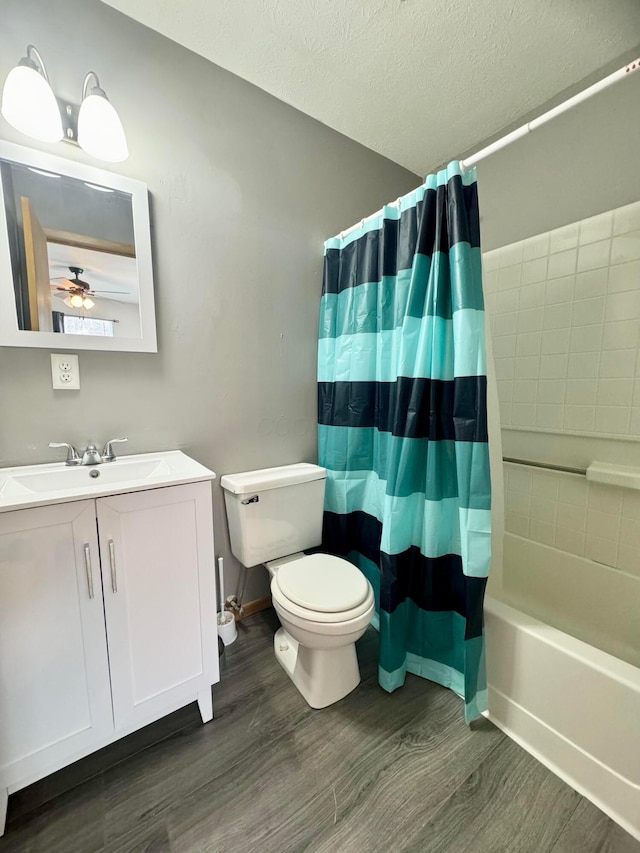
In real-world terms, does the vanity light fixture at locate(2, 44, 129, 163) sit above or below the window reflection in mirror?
above

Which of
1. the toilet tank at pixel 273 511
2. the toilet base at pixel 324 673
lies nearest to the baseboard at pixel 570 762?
the toilet base at pixel 324 673

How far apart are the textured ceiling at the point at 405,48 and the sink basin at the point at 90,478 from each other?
1.60m

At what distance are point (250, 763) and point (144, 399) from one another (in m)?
1.29

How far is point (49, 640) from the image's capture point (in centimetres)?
91

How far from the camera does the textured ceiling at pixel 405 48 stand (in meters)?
1.21

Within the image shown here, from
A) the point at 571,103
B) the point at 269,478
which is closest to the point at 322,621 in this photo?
the point at 269,478

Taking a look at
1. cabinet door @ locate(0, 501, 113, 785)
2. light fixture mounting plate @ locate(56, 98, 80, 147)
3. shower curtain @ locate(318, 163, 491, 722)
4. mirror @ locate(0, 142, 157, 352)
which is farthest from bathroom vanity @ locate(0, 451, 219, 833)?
light fixture mounting plate @ locate(56, 98, 80, 147)

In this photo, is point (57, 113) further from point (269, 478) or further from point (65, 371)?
point (269, 478)

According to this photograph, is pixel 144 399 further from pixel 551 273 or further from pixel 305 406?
pixel 551 273

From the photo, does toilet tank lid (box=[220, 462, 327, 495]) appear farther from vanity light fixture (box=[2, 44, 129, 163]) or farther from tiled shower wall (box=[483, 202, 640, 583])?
vanity light fixture (box=[2, 44, 129, 163])

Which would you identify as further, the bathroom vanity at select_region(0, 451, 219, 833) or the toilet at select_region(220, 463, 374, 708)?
the toilet at select_region(220, 463, 374, 708)

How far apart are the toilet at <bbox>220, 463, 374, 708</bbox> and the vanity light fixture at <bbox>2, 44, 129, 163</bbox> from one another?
1.29 m

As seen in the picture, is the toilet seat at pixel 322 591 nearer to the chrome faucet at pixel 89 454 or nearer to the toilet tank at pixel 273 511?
the toilet tank at pixel 273 511

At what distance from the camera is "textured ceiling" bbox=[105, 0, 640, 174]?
3.96ft
